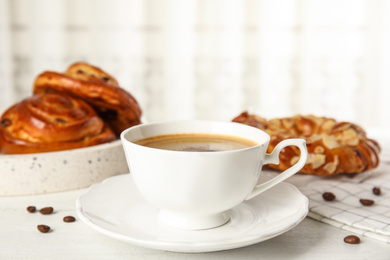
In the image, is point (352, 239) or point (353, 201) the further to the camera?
point (353, 201)

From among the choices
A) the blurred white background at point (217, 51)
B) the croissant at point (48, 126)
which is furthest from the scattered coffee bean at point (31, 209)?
the blurred white background at point (217, 51)

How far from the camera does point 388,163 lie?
1145 millimetres

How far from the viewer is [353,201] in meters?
0.89

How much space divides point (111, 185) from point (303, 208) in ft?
1.11

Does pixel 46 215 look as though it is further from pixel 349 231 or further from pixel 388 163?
pixel 388 163

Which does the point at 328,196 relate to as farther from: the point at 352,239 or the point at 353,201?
the point at 352,239

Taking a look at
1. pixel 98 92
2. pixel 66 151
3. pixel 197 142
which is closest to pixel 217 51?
pixel 98 92

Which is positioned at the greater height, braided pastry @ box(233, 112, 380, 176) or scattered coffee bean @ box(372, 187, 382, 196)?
braided pastry @ box(233, 112, 380, 176)

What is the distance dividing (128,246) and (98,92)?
0.41 metres

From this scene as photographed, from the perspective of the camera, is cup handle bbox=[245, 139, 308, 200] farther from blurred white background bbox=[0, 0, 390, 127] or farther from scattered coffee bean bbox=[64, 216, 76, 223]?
blurred white background bbox=[0, 0, 390, 127]

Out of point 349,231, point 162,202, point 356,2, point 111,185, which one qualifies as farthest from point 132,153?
point 356,2

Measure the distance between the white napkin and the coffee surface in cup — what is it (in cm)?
17

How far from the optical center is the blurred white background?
2.71 metres

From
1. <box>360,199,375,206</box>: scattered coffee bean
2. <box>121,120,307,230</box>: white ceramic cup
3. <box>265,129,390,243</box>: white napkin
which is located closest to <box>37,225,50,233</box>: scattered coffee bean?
<box>121,120,307,230</box>: white ceramic cup
